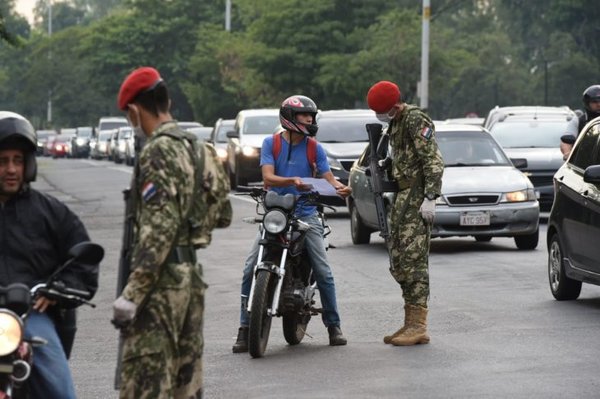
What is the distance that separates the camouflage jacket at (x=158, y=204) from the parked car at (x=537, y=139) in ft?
61.5

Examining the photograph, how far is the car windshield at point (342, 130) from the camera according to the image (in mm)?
28406

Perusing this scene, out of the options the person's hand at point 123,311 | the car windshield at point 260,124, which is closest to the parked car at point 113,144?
the car windshield at point 260,124

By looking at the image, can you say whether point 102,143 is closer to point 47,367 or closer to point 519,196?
point 519,196

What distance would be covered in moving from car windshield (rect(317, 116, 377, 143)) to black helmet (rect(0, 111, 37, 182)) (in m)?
21.8

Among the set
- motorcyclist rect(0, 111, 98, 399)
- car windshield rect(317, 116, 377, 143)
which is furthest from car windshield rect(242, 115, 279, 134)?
motorcyclist rect(0, 111, 98, 399)

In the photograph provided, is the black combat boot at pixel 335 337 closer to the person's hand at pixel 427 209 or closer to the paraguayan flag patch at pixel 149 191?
the person's hand at pixel 427 209

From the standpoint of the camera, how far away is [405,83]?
59.9 meters

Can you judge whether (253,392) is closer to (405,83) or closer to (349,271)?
(349,271)

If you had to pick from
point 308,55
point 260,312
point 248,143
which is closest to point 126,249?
point 260,312

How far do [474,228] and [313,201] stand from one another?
27.5ft

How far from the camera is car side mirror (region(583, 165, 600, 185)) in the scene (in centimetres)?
1316

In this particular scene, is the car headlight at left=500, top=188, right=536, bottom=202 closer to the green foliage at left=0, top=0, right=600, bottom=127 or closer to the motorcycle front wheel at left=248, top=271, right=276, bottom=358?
the green foliage at left=0, top=0, right=600, bottom=127

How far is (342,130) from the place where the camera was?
28625 millimetres

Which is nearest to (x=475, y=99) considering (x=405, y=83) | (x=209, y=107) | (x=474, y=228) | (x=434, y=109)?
(x=434, y=109)
